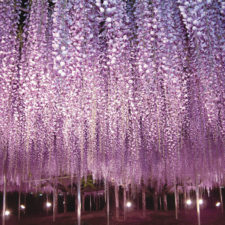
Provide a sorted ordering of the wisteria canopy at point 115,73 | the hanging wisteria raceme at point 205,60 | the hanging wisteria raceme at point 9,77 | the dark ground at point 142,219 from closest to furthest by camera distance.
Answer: the hanging wisteria raceme at point 205,60, the wisteria canopy at point 115,73, the hanging wisteria raceme at point 9,77, the dark ground at point 142,219

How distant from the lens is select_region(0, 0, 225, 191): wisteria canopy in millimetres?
3941

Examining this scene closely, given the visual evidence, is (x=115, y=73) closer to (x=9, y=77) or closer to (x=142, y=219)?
(x=9, y=77)

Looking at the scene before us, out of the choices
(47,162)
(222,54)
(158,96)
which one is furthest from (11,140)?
(222,54)

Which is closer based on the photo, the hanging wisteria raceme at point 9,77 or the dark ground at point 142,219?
the hanging wisteria raceme at point 9,77

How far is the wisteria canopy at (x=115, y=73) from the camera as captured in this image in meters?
3.94

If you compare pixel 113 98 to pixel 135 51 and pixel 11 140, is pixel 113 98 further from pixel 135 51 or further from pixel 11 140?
pixel 11 140

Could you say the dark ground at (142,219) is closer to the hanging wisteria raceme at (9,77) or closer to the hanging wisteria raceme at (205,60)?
the hanging wisteria raceme at (9,77)

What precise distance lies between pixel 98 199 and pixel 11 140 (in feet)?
39.9

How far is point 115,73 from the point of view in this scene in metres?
5.14

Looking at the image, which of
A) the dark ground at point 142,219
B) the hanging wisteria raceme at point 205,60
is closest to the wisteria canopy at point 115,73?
the hanging wisteria raceme at point 205,60

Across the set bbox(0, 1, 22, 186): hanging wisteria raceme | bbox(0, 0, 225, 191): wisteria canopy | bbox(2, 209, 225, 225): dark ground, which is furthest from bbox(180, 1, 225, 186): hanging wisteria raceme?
bbox(2, 209, 225, 225): dark ground

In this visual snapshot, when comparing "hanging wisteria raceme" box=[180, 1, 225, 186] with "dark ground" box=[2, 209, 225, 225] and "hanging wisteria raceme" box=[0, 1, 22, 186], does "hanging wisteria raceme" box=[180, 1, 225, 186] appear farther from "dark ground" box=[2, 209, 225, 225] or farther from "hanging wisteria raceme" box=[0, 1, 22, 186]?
"dark ground" box=[2, 209, 225, 225]

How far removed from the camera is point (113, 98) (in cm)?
588

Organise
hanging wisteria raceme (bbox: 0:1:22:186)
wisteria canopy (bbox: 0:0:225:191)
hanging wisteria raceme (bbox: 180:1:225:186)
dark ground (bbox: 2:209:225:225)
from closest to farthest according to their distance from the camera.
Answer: hanging wisteria raceme (bbox: 180:1:225:186), wisteria canopy (bbox: 0:0:225:191), hanging wisteria raceme (bbox: 0:1:22:186), dark ground (bbox: 2:209:225:225)
